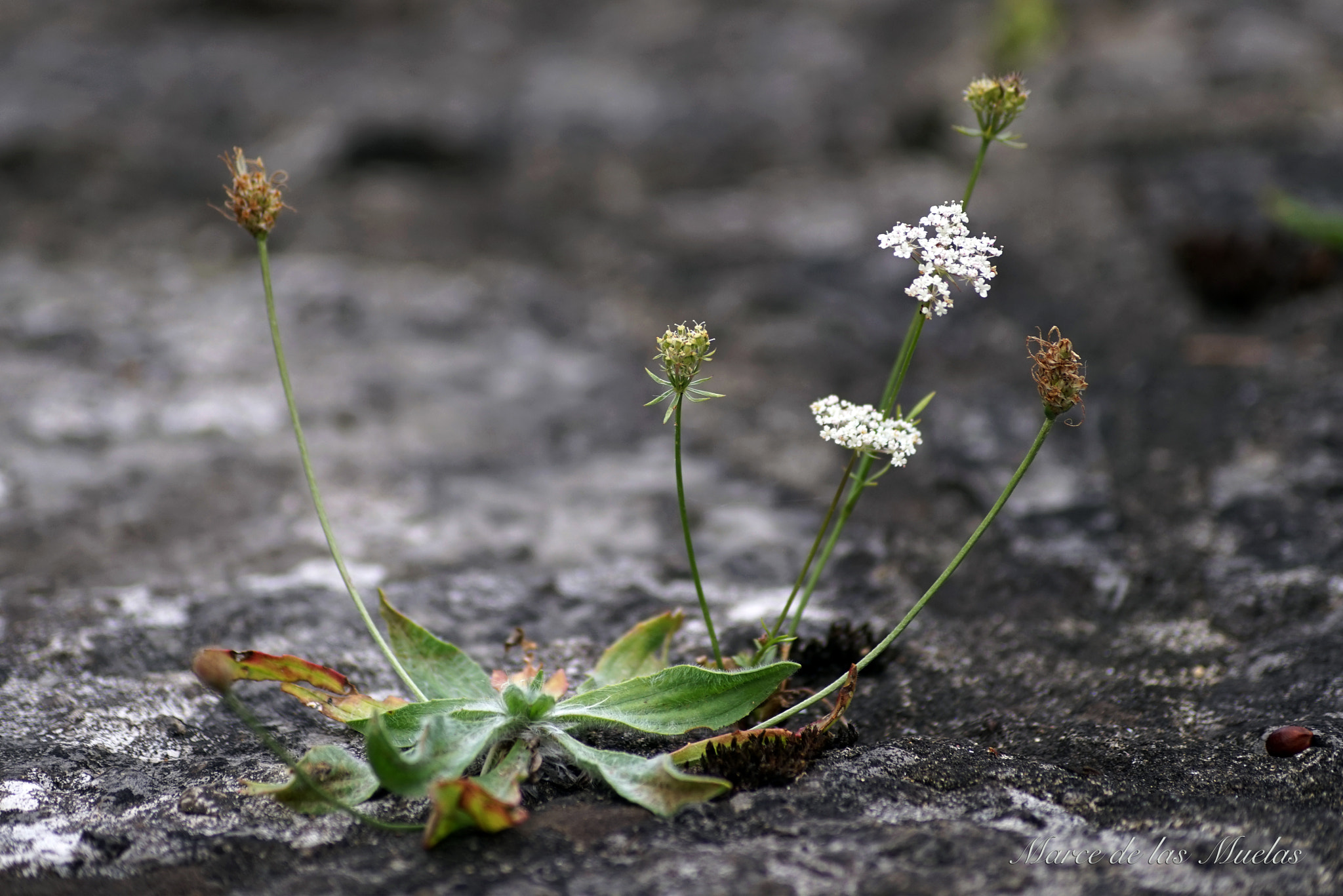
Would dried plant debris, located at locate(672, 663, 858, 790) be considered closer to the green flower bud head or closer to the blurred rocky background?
the blurred rocky background

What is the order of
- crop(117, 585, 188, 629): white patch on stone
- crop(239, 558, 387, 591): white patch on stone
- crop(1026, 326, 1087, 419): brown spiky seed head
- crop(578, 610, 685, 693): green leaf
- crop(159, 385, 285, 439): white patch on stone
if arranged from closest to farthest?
crop(1026, 326, 1087, 419): brown spiky seed head
crop(578, 610, 685, 693): green leaf
crop(117, 585, 188, 629): white patch on stone
crop(239, 558, 387, 591): white patch on stone
crop(159, 385, 285, 439): white patch on stone

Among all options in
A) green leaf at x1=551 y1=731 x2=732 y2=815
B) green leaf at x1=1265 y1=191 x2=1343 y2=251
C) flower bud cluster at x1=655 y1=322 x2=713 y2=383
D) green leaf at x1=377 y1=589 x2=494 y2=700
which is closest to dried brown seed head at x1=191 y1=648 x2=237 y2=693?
green leaf at x1=377 y1=589 x2=494 y2=700

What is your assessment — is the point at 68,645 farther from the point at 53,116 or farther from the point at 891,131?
the point at 891,131

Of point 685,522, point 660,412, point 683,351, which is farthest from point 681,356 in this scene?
point 660,412

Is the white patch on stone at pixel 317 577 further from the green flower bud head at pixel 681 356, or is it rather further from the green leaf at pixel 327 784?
the green flower bud head at pixel 681 356

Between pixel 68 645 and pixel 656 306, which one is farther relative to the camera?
pixel 656 306

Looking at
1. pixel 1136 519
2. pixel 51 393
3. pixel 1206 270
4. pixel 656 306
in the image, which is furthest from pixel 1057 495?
pixel 51 393

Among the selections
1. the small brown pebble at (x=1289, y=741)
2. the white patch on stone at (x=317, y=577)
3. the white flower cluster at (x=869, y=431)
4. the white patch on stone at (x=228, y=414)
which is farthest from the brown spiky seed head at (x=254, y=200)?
the small brown pebble at (x=1289, y=741)
